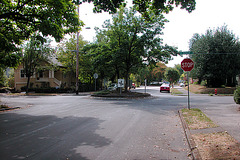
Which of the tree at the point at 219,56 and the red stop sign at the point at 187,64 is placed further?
the tree at the point at 219,56

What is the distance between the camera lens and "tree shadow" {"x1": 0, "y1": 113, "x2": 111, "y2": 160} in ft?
14.6

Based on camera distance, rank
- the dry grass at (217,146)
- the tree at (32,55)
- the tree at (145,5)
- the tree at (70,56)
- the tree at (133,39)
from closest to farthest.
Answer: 1. the dry grass at (217,146)
2. the tree at (145,5)
3. the tree at (133,39)
4. the tree at (32,55)
5. the tree at (70,56)

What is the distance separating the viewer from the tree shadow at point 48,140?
175 inches

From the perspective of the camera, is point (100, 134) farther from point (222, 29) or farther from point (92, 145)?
point (222, 29)

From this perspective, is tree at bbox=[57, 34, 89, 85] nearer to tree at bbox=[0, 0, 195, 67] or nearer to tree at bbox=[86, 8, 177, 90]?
tree at bbox=[86, 8, 177, 90]

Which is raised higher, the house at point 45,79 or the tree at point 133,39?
the tree at point 133,39

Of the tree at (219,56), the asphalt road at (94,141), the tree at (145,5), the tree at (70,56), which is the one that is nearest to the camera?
the asphalt road at (94,141)

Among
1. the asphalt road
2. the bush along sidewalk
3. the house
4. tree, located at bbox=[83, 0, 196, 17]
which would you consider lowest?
the asphalt road

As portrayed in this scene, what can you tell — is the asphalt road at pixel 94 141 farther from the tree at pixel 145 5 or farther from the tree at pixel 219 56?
the tree at pixel 219 56

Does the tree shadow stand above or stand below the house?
below

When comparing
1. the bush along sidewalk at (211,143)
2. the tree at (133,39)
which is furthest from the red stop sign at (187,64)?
the tree at (133,39)

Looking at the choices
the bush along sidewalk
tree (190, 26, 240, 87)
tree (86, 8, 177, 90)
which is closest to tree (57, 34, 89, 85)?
tree (86, 8, 177, 90)

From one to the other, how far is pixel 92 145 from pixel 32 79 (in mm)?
39735

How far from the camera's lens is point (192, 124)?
23.9 ft
